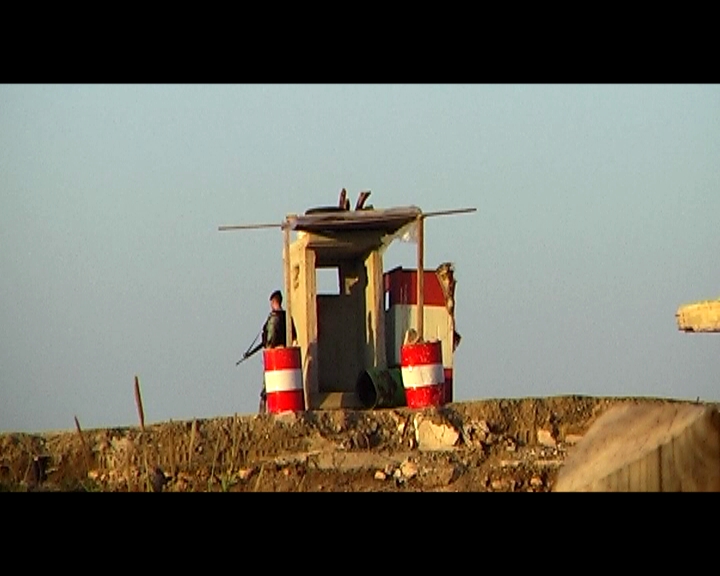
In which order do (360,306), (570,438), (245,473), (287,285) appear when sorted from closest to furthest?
1. (245,473)
2. (570,438)
3. (287,285)
4. (360,306)

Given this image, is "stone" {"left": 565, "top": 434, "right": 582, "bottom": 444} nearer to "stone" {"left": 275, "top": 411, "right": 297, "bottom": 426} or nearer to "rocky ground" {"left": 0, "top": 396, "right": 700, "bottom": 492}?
"rocky ground" {"left": 0, "top": 396, "right": 700, "bottom": 492}

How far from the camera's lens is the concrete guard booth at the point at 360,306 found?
1570 centimetres

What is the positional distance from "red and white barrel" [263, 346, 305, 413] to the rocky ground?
41.7 inches

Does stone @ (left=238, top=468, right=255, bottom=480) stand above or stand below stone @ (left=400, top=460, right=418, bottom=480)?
→ above

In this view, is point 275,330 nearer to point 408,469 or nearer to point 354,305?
point 354,305

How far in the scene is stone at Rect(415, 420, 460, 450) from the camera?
1310 cm

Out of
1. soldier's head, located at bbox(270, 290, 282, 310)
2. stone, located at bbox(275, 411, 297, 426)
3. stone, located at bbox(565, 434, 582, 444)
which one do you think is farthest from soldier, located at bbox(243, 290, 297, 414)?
stone, located at bbox(565, 434, 582, 444)

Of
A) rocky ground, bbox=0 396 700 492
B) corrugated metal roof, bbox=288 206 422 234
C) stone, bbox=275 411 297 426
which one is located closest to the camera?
rocky ground, bbox=0 396 700 492

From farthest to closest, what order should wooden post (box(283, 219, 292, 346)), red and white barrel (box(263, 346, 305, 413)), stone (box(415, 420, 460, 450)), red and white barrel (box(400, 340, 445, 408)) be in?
wooden post (box(283, 219, 292, 346)) < red and white barrel (box(263, 346, 305, 413)) < red and white barrel (box(400, 340, 445, 408)) < stone (box(415, 420, 460, 450))

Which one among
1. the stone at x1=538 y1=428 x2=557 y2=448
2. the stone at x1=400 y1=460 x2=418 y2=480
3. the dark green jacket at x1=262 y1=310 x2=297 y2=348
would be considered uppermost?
the dark green jacket at x1=262 y1=310 x2=297 y2=348

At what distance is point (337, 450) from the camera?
1286 cm

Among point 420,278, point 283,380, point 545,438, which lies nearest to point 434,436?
point 545,438

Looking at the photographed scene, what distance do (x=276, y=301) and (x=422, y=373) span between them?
7.11ft
